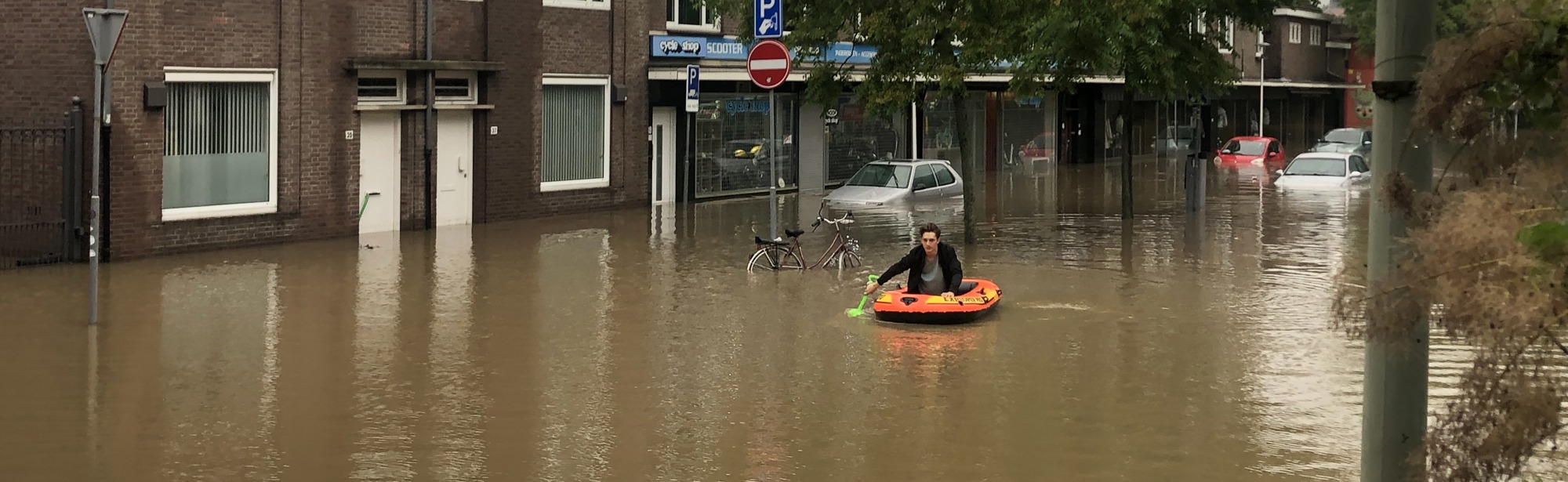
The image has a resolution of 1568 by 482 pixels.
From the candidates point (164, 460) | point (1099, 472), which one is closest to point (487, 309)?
point (164, 460)

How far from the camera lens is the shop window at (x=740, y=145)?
3422 cm

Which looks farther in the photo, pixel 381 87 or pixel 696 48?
pixel 696 48

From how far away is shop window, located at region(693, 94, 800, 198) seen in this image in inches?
1347

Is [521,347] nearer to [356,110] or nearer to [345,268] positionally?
[345,268]

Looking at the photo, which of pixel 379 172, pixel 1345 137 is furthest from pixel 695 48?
pixel 1345 137

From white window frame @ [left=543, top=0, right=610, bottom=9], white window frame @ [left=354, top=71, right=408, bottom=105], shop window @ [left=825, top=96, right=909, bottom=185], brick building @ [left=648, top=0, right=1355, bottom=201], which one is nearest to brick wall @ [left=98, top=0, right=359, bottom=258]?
white window frame @ [left=354, top=71, right=408, bottom=105]

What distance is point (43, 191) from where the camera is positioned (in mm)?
20719

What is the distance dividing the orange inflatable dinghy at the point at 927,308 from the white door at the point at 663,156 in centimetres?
1717

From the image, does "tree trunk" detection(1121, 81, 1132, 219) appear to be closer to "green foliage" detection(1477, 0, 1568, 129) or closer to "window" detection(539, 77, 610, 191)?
"window" detection(539, 77, 610, 191)

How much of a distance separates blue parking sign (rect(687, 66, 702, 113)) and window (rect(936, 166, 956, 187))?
22.8 feet

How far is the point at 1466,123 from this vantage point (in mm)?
3721

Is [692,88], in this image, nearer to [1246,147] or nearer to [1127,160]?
[1127,160]

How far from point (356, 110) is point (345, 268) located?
16.2 feet

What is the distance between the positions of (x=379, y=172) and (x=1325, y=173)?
2188 centimetres
